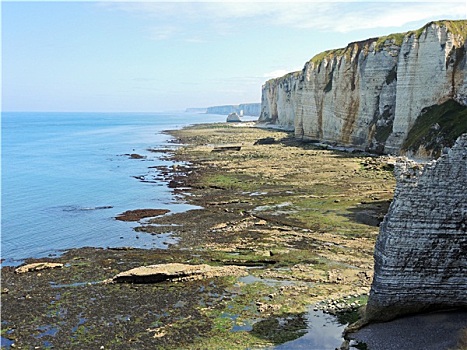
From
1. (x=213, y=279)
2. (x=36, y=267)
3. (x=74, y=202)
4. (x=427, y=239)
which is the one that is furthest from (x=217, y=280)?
(x=74, y=202)

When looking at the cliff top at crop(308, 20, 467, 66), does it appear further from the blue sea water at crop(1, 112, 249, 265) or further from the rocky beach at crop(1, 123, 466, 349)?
the blue sea water at crop(1, 112, 249, 265)

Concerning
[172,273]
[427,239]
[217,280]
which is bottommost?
[217,280]

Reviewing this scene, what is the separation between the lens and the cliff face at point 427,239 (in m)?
15.5

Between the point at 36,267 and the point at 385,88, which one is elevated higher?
the point at 385,88

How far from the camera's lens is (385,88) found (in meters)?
67.1

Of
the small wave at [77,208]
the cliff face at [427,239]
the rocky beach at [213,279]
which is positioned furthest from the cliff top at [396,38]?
the cliff face at [427,239]

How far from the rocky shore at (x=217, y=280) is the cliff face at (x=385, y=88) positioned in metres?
20.3

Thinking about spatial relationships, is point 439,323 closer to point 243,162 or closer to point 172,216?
point 172,216

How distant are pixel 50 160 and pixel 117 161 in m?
14.4

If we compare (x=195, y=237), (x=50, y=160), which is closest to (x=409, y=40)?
(x=195, y=237)

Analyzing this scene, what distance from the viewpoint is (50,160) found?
80.7 metres

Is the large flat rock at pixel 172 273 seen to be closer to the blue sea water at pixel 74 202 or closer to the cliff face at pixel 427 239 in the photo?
the blue sea water at pixel 74 202

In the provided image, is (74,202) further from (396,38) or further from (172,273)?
(396,38)

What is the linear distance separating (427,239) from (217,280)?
10.3 metres
